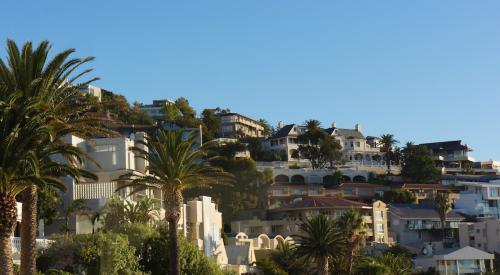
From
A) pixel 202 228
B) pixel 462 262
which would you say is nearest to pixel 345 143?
pixel 462 262

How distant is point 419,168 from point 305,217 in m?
48.9

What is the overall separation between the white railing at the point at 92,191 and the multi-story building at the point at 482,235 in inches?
2721

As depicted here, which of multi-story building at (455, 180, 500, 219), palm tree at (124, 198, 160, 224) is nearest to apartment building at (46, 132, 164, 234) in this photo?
palm tree at (124, 198, 160, 224)

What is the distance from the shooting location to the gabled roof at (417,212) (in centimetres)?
12794

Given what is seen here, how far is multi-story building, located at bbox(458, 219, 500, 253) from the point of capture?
384 feet

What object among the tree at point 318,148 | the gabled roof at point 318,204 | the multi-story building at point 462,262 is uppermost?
the tree at point 318,148

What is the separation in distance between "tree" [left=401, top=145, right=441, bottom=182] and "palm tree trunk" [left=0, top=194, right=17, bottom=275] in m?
132

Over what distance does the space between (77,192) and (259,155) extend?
355ft

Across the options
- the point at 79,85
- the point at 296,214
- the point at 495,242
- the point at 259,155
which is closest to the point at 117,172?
the point at 79,85

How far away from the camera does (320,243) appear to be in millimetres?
71375

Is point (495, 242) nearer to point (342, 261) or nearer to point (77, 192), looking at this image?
point (342, 261)

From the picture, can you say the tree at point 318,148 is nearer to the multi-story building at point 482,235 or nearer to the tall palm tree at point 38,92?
the multi-story building at point 482,235

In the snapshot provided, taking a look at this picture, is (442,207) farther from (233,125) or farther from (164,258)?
(164,258)

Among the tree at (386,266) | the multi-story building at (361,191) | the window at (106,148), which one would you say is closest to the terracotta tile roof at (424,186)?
the multi-story building at (361,191)
